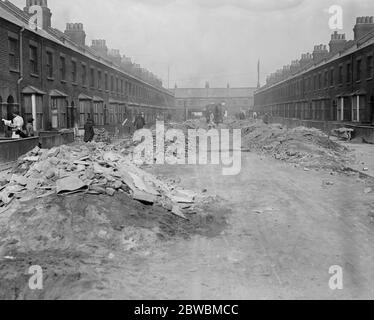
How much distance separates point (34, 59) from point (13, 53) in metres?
2.42

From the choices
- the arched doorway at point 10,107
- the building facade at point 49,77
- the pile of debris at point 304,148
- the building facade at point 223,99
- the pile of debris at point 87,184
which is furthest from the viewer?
the building facade at point 223,99

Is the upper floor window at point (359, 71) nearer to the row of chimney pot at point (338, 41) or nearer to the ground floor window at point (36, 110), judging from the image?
the row of chimney pot at point (338, 41)

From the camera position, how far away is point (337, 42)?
147ft

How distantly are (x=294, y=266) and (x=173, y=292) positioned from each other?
1.87 m

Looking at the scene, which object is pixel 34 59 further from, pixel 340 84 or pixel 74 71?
pixel 340 84

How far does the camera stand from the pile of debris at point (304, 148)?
16.7m

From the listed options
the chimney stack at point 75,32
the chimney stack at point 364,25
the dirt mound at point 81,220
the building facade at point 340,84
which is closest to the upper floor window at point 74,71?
the chimney stack at point 75,32

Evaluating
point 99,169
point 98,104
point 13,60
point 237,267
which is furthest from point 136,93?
point 237,267

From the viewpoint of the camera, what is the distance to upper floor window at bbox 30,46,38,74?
2441 cm

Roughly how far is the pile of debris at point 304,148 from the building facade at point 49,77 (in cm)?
1078

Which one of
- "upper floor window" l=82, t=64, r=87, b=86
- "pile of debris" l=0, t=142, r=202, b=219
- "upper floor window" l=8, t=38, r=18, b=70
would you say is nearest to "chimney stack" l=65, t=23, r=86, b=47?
"upper floor window" l=82, t=64, r=87, b=86

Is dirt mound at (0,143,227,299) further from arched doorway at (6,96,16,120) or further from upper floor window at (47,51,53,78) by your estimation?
upper floor window at (47,51,53,78)
